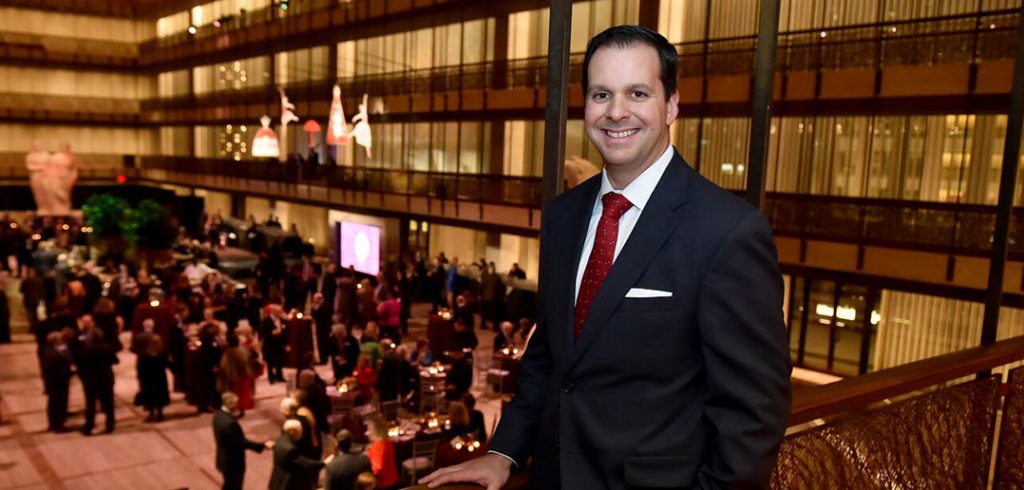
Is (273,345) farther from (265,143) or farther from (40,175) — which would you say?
(40,175)

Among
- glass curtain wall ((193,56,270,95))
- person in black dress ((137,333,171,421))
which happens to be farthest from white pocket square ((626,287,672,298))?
glass curtain wall ((193,56,270,95))

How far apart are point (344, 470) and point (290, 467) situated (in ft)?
2.90

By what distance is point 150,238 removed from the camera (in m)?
24.2

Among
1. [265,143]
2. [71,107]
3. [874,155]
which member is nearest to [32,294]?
[265,143]

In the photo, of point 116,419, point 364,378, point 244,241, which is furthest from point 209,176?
point 364,378

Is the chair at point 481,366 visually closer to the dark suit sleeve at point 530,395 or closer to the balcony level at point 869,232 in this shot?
the balcony level at point 869,232

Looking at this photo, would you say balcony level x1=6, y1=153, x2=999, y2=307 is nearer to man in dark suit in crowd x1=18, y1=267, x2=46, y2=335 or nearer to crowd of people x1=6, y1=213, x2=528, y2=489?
crowd of people x1=6, y1=213, x2=528, y2=489

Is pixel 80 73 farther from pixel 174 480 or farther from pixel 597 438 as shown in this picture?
pixel 597 438

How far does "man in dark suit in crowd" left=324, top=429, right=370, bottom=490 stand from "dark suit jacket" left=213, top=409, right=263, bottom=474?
1.71 meters

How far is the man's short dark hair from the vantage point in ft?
6.28

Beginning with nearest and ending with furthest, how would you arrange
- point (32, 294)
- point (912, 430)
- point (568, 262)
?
point (568, 262) < point (912, 430) < point (32, 294)

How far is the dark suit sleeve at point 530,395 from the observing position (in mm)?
2191

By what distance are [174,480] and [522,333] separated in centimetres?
634

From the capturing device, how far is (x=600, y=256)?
2.05 meters
